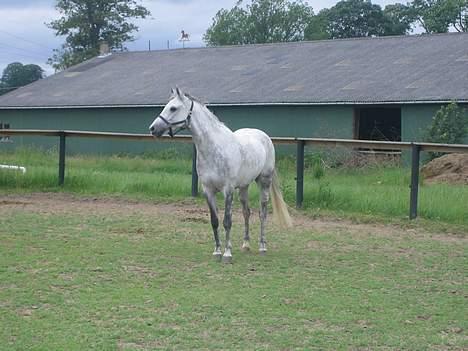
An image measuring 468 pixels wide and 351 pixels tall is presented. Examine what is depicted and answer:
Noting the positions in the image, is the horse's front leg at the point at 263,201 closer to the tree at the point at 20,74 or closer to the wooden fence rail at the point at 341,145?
the wooden fence rail at the point at 341,145

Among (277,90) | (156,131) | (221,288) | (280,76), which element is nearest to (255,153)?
(156,131)

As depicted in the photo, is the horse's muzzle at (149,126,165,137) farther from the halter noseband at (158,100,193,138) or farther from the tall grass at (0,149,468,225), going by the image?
the tall grass at (0,149,468,225)

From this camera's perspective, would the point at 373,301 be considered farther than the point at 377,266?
No

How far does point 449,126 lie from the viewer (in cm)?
2016

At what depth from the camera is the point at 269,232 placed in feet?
34.6

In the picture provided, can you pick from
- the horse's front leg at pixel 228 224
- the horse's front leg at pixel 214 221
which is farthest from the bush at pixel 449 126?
the horse's front leg at pixel 214 221

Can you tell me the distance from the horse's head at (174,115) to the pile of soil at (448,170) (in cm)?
893

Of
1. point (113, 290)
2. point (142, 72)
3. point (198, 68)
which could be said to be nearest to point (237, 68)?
point (198, 68)

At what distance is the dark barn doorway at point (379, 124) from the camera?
2519 centimetres

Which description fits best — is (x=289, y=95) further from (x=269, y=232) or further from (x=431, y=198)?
(x=269, y=232)

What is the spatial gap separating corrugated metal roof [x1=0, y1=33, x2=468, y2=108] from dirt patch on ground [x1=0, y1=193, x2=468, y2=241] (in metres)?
10.7

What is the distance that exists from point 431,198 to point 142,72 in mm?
21678

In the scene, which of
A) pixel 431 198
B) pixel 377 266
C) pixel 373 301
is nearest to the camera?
pixel 373 301

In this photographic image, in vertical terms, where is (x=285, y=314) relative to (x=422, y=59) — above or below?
below
